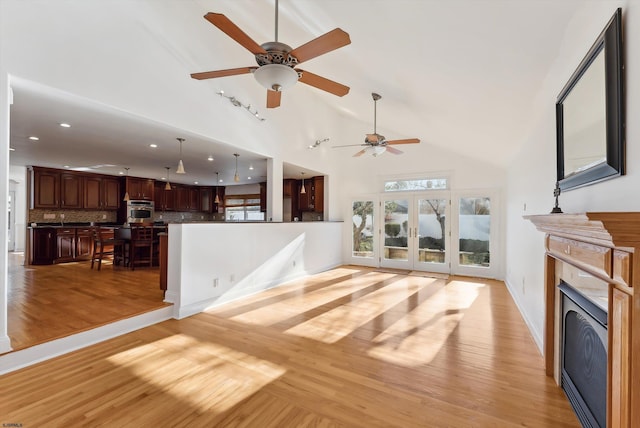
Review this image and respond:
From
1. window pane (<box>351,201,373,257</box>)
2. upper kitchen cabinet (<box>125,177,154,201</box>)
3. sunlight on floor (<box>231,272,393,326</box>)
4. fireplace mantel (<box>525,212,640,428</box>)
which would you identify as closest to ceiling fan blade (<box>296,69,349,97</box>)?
fireplace mantel (<box>525,212,640,428</box>)

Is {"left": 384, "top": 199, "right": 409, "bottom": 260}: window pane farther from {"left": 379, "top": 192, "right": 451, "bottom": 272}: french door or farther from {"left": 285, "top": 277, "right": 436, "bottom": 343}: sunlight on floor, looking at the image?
{"left": 285, "top": 277, "right": 436, "bottom": 343}: sunlight on floor

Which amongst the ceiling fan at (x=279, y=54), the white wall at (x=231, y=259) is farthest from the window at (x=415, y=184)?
the ceiling fan at (x=279, y=54)

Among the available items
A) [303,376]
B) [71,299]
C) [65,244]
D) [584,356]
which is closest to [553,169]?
[584,356]

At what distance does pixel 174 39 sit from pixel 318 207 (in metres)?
4.80

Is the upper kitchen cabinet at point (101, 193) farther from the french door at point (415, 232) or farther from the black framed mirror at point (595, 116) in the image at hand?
the black framed mirror at point (595, 116)

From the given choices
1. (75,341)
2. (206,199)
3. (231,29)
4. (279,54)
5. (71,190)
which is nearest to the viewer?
(231,29)

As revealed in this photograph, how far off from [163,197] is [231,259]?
629 centimetres

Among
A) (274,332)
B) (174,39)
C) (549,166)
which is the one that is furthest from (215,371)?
(174,39)

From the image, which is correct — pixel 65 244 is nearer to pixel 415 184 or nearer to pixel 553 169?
pixel 415 184

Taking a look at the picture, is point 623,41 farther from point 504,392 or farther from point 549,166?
point 504,392

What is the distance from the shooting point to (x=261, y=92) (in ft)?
16.8

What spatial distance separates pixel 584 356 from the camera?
1.81m

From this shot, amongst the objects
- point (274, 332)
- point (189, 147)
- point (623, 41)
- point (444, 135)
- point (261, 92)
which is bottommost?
point (274, 332)

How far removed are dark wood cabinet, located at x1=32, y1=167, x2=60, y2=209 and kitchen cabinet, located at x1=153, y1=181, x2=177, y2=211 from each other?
7.69 ft
